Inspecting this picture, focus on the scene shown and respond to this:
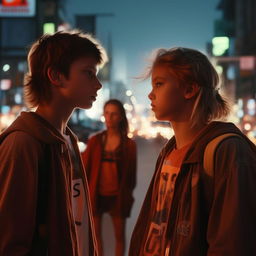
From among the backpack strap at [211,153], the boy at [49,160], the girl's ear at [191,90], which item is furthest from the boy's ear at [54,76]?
the backpack strap at [211,153]

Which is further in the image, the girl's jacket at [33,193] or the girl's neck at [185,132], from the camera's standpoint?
the girl's neck at [185,132]

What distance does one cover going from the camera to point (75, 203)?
8.43ft

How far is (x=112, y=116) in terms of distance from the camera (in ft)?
20.0

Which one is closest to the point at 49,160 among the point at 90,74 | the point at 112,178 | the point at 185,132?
the point at 90,74

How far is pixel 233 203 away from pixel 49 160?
2.73 ft

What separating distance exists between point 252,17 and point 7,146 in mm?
86784

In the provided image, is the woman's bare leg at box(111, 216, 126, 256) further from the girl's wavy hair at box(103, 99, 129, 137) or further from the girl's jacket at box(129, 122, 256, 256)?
the girl's jacket at box(129, 122, 256, 256)

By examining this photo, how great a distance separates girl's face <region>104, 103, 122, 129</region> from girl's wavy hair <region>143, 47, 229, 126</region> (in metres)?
3.49

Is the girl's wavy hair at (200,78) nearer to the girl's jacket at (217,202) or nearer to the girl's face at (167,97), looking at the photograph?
the girl's face at (167,97)

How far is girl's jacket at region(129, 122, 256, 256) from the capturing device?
1.92 metres

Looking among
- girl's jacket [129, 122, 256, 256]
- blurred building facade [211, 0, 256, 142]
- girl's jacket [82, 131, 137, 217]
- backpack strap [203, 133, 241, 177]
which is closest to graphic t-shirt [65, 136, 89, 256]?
girl's jacket [129, 122, 256, 256]

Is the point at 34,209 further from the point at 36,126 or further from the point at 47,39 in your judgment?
the point at 47,39

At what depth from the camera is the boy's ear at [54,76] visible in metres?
2.38

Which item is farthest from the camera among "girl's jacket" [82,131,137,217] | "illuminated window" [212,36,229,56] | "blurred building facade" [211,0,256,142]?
"blurred building facade" [211,0,256,142]
